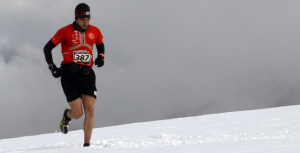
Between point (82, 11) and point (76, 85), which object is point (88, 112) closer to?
point (76, 85)

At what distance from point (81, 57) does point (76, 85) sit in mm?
489

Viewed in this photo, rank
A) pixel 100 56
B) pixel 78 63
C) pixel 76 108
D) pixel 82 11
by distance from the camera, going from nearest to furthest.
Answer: pixel 82 11
pixel 78 63
pixel 76 108
pixel 100 56

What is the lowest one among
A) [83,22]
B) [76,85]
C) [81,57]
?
[76,85]

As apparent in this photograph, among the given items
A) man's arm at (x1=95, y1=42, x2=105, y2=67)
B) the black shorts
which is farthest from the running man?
man's arm at (x1=95, y1=42, x2=105, y2=67)

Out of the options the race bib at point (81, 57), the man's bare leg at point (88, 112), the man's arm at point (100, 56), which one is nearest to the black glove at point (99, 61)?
the man's arm at point (100, 56)

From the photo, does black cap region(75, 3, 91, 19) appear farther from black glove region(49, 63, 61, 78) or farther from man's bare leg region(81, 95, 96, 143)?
man's bare leg region(81, 95, 96, 143)

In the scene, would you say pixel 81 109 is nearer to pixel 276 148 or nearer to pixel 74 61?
pixel 74 61

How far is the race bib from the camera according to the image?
16.6 ft

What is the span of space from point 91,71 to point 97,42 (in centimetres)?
56

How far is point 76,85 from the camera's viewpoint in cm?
517

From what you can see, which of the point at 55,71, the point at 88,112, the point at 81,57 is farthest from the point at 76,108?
the point at 81,57

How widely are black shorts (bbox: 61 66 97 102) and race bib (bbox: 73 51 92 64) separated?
229 millimetres

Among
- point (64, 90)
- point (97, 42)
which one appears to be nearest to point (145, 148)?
point (64, 90)

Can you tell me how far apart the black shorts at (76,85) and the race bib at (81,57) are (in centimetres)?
23
